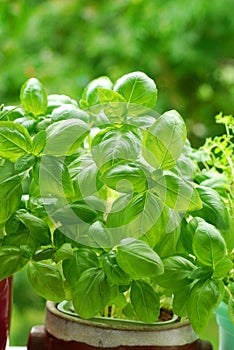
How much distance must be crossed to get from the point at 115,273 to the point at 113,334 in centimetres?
8

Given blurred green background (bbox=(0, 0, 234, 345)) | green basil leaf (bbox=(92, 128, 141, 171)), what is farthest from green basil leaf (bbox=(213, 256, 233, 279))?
blurred green background (bbox=(0, 0, 234, 345))

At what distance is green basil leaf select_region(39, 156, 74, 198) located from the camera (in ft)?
1.78

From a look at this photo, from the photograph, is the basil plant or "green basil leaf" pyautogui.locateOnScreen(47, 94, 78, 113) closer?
the basil plant

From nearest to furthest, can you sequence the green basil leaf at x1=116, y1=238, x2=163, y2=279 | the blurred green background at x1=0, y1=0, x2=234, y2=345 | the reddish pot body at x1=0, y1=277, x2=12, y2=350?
the green basil leaf at x1=116, y1=238, x2=163, y2=279 → the reddish pot body at x1=0, y1=277, x2=12, y2=350 → the blurred green background at x1=0, y1=0, x2=234, y2=345

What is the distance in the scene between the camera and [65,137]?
0.54 metres

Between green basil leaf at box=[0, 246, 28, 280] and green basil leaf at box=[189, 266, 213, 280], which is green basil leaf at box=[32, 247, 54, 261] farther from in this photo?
green basil leaf at box=[189, 266, 213, 280]

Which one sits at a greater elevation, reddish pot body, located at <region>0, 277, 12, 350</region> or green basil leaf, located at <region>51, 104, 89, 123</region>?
green basil leaf, located at <region>51, 104, 89, 123</region>

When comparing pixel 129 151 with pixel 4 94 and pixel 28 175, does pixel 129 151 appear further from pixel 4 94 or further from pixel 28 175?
pixel 4 94

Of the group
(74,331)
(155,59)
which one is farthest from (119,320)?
(155,59)

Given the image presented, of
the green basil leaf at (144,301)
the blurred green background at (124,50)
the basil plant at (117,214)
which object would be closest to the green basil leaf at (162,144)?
the basil plant at (117,214)

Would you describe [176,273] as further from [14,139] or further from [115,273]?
[14,139]

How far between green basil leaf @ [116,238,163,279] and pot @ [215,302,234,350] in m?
0.14

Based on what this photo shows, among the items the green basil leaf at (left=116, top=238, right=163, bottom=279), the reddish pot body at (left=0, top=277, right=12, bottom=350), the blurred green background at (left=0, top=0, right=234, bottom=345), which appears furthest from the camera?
the blurred green background at (left=0, top=0, right=234, bottom=345)

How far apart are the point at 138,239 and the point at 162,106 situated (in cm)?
151
